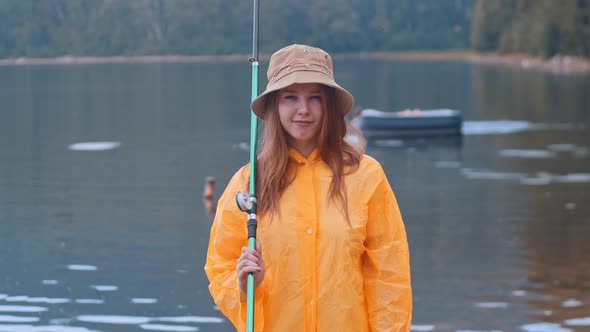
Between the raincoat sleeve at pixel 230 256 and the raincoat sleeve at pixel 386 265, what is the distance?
384mm

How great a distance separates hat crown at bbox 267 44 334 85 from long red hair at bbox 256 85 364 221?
0.09 meters

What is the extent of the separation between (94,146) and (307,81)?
1203 inches

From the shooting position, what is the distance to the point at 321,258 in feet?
12.4

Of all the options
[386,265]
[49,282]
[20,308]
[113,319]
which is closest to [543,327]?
[113,319]

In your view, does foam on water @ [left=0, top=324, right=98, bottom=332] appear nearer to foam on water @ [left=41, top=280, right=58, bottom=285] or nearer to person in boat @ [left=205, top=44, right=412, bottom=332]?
foam on water @ [left=41, top=280, right=58, bottom=285]

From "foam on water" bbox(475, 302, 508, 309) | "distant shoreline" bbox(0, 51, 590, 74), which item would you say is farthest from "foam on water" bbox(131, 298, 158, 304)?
"distant shoreline" bbox(0, 51, 590, 74)

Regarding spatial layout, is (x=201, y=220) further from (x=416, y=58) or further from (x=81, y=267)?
(x=416, y=58)

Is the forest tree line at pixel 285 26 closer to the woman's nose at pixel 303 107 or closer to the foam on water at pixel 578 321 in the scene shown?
the woman's nose at pixel 303 107

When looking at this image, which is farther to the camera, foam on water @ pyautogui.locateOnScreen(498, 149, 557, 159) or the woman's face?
foam on water @ pyautogui.locateOnScreen(498, 149, 557, 159)

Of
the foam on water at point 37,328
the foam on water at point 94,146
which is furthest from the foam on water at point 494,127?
the foam on water at point 37,328

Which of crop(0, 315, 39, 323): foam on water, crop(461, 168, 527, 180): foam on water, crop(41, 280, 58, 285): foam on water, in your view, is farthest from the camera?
crop(461, 168, 527, 180): foam on water

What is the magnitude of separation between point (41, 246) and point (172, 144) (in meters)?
18.5

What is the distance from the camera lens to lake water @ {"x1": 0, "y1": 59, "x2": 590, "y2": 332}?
37.7 ft

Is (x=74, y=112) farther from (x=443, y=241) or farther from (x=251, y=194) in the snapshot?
(x=251, y=194)
